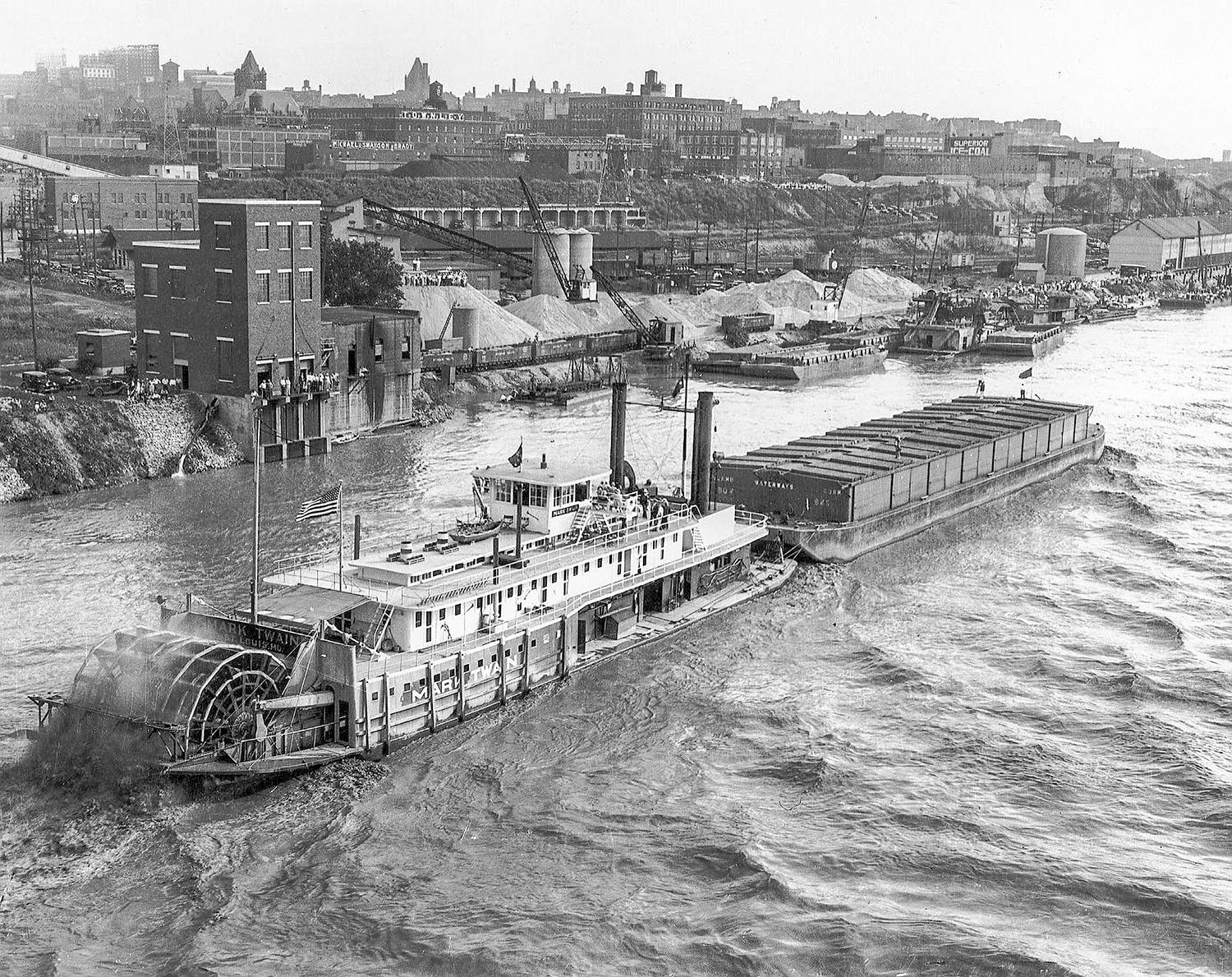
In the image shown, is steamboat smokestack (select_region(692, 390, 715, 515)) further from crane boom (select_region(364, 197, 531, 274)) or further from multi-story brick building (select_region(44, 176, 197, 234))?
multi-story brick building (select_region(44, 176, 197, 234))

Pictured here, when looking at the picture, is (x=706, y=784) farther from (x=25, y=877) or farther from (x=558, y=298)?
(x=558, y=298)

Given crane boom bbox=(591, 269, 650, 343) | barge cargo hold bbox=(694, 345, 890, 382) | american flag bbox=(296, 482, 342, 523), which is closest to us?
american flag bbox=(296, 482, 342, 523)

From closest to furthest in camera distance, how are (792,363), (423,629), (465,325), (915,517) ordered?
(423,629) < (915,517) < (465,325) < (792,363)

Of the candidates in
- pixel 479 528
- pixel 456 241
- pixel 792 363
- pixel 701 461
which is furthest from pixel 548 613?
pixel 456 241

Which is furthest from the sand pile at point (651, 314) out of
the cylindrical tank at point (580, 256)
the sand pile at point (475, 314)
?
the sand pile at point (475, 314)

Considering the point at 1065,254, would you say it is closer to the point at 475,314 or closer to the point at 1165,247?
the point at 1165,247

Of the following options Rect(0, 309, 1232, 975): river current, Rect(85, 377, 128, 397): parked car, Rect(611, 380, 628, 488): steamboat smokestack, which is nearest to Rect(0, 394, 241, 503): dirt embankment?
Rect(85, 377, 128, 397): parked car

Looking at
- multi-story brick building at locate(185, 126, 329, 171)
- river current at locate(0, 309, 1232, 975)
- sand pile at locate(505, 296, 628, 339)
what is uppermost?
multi-story brick building at locate(185, 126, 329, 171)
